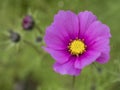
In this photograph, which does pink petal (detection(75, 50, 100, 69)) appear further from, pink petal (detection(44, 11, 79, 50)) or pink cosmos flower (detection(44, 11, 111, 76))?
pink petal (detection(44, 11, 79, 50))

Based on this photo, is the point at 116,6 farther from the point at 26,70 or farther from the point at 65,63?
the point at 65,63

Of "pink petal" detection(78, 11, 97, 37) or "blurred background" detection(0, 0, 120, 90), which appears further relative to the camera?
"blurred background" detection(0, 0, 120, 90)

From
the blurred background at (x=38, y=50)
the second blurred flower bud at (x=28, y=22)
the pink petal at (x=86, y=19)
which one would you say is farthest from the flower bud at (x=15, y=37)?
the pink petal at (x=86, y=19)

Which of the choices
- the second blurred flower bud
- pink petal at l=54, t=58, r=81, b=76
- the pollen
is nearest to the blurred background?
the second blurred flower bud

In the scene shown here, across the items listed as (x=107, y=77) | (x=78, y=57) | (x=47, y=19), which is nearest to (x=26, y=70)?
(x=47, y=19)

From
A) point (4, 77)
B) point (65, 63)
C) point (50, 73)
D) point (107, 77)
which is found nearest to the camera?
point (65, 63)

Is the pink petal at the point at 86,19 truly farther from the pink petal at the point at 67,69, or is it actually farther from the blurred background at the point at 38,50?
the blurred background at the point at 38,50

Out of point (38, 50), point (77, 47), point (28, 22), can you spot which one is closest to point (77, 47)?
point (77, 47)
